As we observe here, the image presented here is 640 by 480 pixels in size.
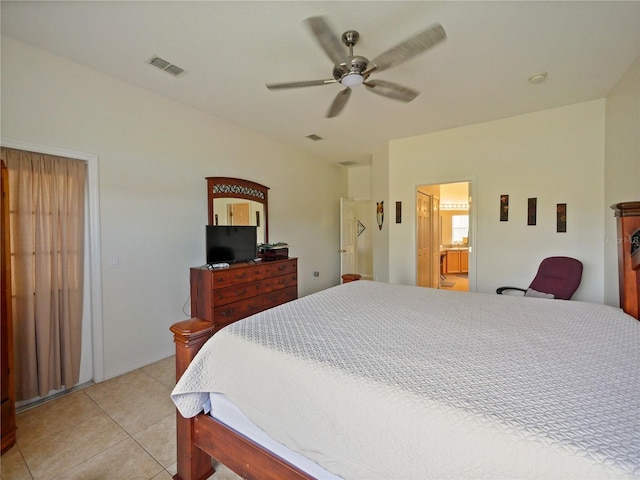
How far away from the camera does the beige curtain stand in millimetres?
2133

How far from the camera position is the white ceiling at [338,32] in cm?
187

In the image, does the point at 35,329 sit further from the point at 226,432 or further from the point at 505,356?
the point at 505,356

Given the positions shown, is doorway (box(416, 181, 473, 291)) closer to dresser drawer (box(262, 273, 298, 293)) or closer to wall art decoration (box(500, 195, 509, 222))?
wall art decoration (box(500, 195, 509, 222))

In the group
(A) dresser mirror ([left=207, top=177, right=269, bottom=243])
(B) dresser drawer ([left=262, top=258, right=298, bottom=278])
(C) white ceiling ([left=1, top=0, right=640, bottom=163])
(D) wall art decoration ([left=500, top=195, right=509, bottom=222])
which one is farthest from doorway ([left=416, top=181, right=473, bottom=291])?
(A) dresser mirror ([left=207, top=177, right=269, bottom=243])

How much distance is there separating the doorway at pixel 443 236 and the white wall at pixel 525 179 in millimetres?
229

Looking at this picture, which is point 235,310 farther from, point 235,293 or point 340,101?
point 340,101

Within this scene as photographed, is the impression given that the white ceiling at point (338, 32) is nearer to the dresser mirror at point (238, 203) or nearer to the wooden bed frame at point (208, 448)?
the dresser mirror at point (238, 203)

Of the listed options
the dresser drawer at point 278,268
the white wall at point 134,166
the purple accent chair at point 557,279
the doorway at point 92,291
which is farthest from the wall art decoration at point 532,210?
the doorway at point 92,291

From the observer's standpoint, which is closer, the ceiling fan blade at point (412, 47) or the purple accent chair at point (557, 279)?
the ceiling fan blade at point (412, 47)

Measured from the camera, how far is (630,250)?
1464mm

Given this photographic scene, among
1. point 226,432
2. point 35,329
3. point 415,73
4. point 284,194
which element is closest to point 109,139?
point 35,329

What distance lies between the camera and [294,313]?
175 cm

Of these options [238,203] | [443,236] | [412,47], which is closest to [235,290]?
[238,203]

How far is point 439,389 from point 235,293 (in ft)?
8.69
